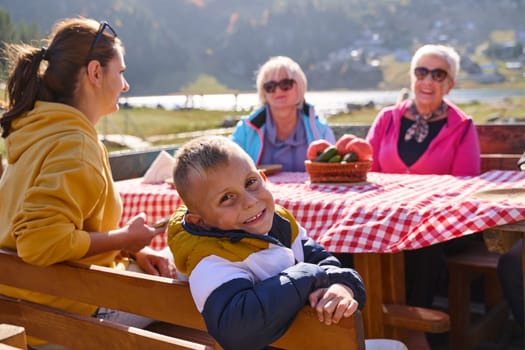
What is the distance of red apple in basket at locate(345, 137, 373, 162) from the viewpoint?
301 centimetres

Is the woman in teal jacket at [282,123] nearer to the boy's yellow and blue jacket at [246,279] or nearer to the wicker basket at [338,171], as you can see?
the wicker basket at [338,171]

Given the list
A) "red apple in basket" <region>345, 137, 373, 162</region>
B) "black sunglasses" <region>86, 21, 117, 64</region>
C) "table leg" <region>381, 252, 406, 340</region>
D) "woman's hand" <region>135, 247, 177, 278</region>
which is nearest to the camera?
"black sunglasses" <region>86, 21, 117, 64</region>

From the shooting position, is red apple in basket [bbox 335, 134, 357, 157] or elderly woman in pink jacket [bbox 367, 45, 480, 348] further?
elderly woman in pink jacket [bbox 367, 45, 480, 348]

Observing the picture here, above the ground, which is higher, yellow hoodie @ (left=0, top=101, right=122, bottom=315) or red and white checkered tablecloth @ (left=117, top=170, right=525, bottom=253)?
yellow hoodie @ (left=0, top=101, right=122, bottom=315)

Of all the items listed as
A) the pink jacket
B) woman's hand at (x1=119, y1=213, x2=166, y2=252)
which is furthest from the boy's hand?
the pink jacket

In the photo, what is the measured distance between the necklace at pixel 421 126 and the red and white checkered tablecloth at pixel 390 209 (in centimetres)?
86

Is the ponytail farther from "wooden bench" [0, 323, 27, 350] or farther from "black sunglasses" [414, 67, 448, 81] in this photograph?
"black sunglasses" [414, 67, 448, 81]

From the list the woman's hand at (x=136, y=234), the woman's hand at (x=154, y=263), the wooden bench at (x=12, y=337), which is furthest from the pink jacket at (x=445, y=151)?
the wooden bench at (x=12, y=337)

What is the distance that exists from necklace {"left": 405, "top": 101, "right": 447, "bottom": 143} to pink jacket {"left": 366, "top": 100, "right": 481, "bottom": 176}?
0.20 feet

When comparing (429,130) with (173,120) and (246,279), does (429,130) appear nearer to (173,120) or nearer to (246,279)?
(246,279)

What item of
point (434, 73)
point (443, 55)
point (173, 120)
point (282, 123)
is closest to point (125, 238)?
point (282, 123)

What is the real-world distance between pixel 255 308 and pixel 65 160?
3.22ft

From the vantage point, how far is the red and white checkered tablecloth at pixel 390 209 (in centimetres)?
220

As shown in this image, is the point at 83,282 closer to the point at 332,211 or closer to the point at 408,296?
the point at 332,211
